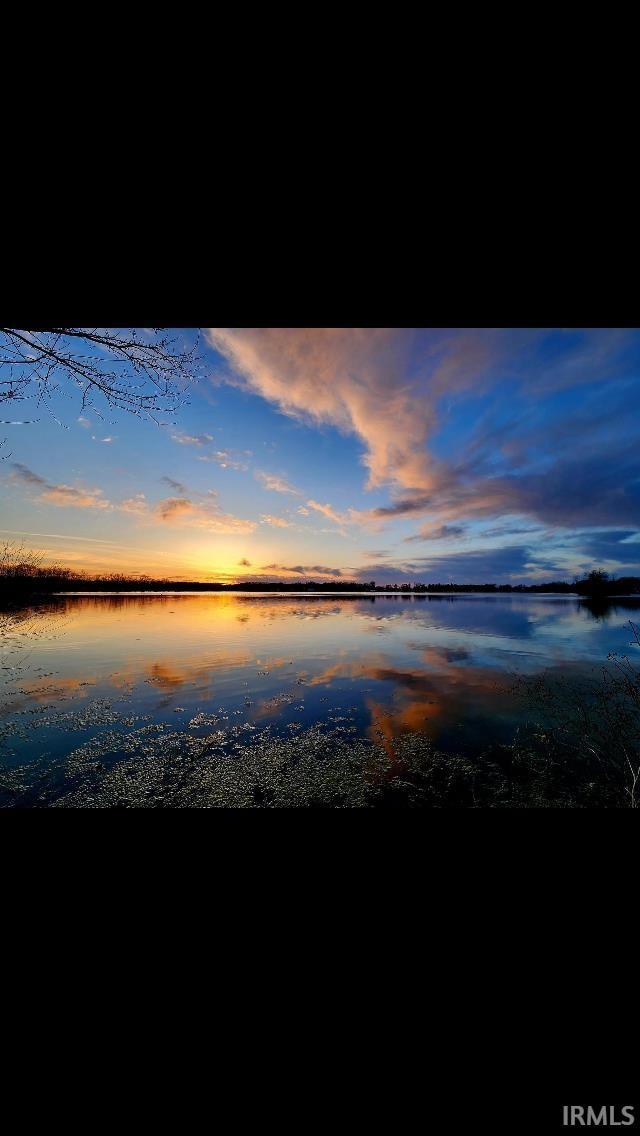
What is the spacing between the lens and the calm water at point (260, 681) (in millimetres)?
5523

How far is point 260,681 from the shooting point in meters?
7.99

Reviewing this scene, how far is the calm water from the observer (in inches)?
217
